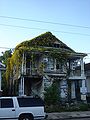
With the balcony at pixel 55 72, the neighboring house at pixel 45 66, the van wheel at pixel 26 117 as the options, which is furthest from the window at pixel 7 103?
the balcony at pixel 55 72

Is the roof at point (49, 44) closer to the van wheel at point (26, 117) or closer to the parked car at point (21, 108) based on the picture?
the parked car at point (21, 108)

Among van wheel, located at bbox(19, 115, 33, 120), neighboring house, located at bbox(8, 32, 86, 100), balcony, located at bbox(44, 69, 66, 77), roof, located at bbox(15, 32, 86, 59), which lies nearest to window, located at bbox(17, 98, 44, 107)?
van wheel, located at bbox(19, 115, 33, 120)

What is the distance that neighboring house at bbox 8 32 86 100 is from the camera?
34.8 metres

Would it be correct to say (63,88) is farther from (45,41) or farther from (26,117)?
(26,117)

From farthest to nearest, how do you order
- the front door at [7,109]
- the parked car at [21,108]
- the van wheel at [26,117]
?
the van wheel at [26,117]
the parked car at [21,108]
the front door at [7,109]

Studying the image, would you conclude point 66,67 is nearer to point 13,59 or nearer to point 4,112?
point 13,59

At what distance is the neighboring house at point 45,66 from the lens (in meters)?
34.8

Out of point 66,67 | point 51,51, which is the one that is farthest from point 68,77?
point 51,51

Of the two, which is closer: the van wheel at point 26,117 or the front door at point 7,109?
the front door at point 7,109

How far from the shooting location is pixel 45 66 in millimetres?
35688

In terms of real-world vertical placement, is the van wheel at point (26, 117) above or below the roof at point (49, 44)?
below

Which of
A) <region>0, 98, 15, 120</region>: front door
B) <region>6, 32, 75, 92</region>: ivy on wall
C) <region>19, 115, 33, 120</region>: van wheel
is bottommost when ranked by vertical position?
<region>19, 115, 33, 120</region>: van wheel

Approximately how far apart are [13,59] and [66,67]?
23.1ft

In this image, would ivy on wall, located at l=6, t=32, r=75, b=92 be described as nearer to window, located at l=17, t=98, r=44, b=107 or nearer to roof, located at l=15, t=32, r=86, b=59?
→ roof, located at l=15, t=32, r=86, b=59
